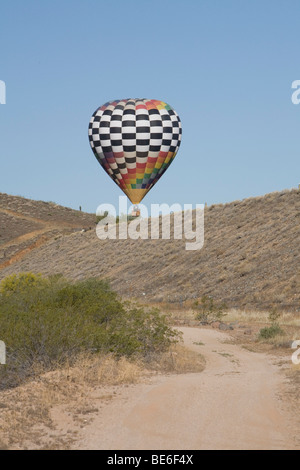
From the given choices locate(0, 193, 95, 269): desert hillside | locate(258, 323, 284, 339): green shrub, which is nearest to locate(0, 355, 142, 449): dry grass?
locate(258, 323, 284, 339): green shrub

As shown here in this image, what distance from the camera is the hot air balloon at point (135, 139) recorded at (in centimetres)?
5097

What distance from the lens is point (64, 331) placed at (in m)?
15.3

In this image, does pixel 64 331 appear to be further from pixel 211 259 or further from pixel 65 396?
pixel 211 259

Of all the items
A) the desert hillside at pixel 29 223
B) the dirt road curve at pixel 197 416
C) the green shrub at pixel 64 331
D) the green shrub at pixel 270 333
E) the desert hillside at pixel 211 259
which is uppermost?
the desert hillside at pixel 29 223

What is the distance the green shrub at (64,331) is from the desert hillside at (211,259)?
1907cm

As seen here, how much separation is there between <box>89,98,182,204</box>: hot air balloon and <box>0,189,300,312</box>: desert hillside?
25.6 feet

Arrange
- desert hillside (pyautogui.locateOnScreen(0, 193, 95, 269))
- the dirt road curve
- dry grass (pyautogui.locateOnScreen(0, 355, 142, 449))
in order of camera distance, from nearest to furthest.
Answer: the dirt road curve < dry grass (pyautogui.locateOnScreen(0, 355, 142, 449)) < desert hillside (pyautogui.locateOnScreen(0, 193, 95, 269))

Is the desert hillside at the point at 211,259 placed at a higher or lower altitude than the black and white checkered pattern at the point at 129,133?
lower

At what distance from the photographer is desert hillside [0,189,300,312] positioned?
141ft

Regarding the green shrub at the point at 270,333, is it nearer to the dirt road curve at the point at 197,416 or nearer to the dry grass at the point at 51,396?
the dirt road curve at the point at 197,416

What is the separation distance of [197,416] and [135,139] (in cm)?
4096

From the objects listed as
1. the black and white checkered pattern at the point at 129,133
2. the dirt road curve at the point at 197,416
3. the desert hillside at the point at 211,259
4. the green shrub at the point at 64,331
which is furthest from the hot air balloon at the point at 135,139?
the dirt road curve at the point at 197,416

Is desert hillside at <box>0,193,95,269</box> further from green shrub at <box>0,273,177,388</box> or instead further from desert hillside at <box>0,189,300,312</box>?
green shrub at <box>0,273,177,388</box>

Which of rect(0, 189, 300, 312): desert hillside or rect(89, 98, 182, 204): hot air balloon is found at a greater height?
rect(89, 98, 182, 204): hot air balloon
